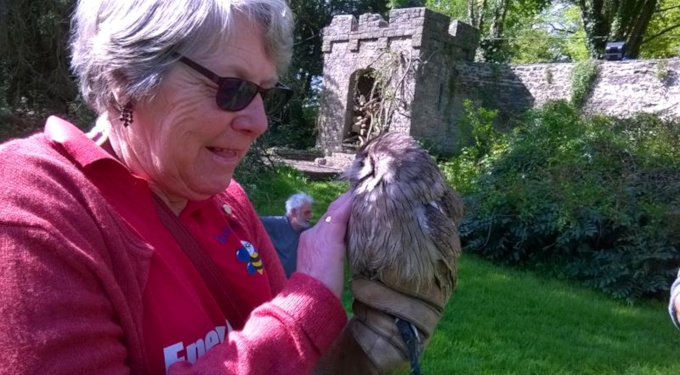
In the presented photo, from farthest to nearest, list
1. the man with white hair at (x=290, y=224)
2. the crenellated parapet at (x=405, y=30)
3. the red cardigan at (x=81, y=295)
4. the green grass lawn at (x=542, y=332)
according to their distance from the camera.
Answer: the crenellated parapet at (x=405, y=30) < the green grass lawn at (x=542, y=332) < the man with white hair at (x=290, y=224) < the red cardigan at (x=81, y=295)

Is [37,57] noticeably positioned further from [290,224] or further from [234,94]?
[234,94]

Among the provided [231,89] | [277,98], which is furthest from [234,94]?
[277,98]

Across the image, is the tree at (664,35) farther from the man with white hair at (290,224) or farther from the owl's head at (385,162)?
the owl's head at (385,162)

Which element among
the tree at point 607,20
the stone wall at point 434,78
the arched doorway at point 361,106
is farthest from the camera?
the tree at point 607,20

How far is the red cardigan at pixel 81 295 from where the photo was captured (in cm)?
104

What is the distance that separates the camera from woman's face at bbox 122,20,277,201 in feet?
4.56

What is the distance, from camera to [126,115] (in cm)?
141

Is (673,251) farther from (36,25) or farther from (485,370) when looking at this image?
(36,25)

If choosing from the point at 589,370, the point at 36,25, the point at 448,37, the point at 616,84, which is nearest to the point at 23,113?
the point at 36,25

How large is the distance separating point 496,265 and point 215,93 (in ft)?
29.6

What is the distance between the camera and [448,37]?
2047cm

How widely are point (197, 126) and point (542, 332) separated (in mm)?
5931

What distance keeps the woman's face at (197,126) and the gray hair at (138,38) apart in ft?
0.10

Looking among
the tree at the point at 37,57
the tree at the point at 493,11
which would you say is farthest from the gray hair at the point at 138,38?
the tree at the point at 493,11
